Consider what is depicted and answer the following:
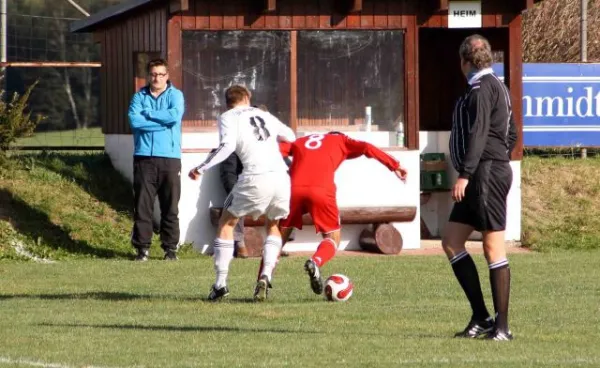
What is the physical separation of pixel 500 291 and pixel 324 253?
3071 mm

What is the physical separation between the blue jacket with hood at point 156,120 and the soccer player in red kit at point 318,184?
4381 millimetres

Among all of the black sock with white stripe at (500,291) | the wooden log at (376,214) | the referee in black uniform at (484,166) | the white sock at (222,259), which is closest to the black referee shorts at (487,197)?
the referee in black uniform at (484,166)

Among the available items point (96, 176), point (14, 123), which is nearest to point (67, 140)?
point (96, 176)

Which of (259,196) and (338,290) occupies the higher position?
(259,196)

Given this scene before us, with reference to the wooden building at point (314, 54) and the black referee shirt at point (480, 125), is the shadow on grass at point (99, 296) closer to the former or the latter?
the black referee shirt at point (480, 125)

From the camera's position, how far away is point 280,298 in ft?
41.6

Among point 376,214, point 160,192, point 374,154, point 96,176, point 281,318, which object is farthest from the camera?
point 96,176

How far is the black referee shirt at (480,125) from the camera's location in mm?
9586

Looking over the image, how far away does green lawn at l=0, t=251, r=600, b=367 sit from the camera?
904cm

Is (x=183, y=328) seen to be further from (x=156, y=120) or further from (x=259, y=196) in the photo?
(x=156, y=120)

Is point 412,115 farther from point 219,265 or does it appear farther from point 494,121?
point 494,121

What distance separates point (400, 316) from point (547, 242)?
8.83 metres

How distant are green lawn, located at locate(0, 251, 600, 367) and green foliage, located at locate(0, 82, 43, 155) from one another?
3.85m

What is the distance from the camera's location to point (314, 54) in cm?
1898
